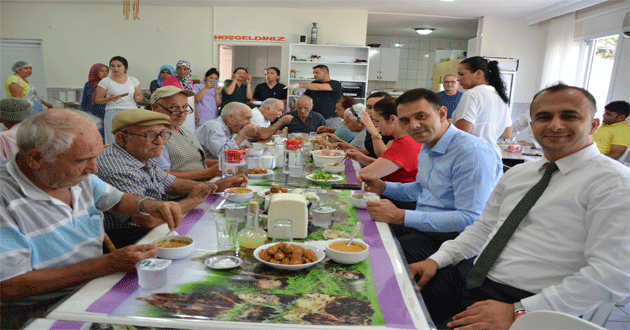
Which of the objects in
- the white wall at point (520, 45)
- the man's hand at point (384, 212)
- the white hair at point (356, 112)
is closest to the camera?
the man's hand at point (384, 212)

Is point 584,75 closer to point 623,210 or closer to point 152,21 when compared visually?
point 623,210

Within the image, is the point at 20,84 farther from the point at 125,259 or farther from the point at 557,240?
the point at 557,240

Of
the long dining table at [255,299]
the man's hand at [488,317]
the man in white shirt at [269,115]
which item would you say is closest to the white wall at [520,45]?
the man in white shirt at [269,115]

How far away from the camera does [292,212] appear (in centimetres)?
162

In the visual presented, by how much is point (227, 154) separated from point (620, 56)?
20.2 feet

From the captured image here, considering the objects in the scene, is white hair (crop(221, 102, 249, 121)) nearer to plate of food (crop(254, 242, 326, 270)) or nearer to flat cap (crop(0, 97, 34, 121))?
flat cap (crop(0, 97, 34, 121))

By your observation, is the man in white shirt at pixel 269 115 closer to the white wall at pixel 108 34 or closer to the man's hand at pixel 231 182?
the man's hand at pixel 231 182

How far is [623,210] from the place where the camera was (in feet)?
4.11

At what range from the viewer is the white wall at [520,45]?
8.11 metres

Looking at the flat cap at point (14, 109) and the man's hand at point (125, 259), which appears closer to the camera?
the man's hand at point (125, 259)

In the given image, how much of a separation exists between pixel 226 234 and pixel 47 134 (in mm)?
649

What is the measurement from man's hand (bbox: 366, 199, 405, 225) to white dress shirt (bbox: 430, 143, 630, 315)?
0.43 meters

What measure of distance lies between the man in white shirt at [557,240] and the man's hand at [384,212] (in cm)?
24

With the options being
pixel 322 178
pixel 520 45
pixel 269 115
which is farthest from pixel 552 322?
pixel 520 45
